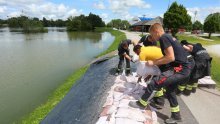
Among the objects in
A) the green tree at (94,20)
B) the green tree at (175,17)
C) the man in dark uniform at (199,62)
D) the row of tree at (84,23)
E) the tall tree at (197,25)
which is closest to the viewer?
the man in dark uniform at (199,62)

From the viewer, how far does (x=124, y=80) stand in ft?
21.3

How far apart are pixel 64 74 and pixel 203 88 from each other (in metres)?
8.85

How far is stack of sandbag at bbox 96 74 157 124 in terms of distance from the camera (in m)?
4.04

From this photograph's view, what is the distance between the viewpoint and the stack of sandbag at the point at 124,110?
4.04 meters

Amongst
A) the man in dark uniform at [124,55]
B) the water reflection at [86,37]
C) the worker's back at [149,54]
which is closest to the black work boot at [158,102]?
the worker's back at [149,54]

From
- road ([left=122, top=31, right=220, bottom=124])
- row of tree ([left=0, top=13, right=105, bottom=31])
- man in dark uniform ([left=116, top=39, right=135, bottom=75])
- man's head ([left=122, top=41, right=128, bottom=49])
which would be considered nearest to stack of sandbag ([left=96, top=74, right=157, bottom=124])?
road ([left=122, top=31, right=220, bottom=124])

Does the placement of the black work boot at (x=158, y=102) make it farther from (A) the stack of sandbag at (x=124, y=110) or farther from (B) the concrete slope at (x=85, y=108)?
(B) the concrete slope at (x=85, y=108)

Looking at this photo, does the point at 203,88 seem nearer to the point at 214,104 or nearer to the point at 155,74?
the point at 214,104

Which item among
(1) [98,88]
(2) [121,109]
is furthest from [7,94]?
(2) [121,109]

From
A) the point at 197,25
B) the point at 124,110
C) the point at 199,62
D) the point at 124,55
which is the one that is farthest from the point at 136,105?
the point at 197,25

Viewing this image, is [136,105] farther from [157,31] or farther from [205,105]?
[205,105]

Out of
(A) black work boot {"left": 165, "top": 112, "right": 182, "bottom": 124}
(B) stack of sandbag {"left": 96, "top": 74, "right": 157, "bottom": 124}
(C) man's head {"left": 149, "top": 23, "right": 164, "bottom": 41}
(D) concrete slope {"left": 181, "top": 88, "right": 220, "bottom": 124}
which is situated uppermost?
(C) man's head {"left": 149, "top": 23, "right": 164, "bottom": 41}

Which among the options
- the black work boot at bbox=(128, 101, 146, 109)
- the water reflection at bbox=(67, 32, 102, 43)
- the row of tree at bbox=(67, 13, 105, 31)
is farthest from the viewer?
the row of tree at bbox=(67, 13, 105, 31)

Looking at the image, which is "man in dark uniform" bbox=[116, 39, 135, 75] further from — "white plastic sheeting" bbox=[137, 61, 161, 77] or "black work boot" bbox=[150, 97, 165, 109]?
"white plastic sheeting" bbox=[137, 61, 161, 77]
